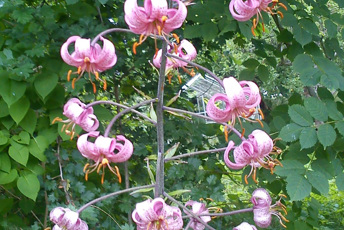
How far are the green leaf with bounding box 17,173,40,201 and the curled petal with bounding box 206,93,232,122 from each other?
1138mm

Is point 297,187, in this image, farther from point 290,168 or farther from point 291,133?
point 291,133

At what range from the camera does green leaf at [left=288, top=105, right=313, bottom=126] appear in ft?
5.97

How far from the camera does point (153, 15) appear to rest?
3.20 feet

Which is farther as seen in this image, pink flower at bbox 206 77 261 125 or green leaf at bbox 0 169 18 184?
green leaf at bbox 0 169 18 184

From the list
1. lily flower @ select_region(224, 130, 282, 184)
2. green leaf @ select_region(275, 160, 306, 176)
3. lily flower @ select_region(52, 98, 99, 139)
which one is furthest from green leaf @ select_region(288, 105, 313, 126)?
lily flower @ select_region(52, 98, 99, 139)

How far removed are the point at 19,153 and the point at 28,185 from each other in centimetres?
12

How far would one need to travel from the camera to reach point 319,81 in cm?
196

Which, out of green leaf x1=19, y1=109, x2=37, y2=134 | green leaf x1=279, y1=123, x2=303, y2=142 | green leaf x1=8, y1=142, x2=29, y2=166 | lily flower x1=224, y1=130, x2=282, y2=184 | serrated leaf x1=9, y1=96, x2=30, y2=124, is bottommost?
green leaf x1=8, y1=142, x2=29, y2=166

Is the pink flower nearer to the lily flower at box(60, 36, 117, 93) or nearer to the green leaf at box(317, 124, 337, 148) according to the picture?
the lily flower at box(60, 36, 117, 93)

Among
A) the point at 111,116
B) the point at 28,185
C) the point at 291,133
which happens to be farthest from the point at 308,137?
the point at 28,185

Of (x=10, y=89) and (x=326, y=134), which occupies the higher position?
(x=326, y=134)

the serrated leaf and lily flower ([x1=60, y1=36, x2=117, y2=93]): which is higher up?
lily flower ([x1=60, y1=36, x2=117, y2=93])

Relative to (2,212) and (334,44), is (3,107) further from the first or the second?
(334,44)

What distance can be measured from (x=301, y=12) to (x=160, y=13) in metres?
1.35
